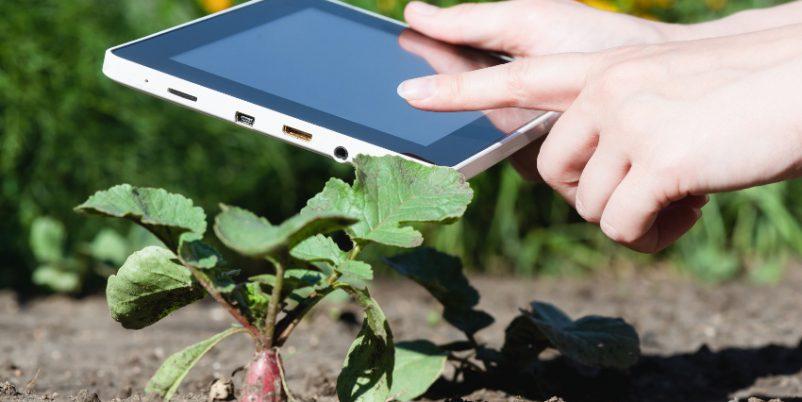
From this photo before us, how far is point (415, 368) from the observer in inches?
73.3

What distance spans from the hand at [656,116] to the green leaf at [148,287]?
0.65 meters

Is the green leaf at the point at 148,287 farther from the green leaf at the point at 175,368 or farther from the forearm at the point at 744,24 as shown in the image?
the forearm at the point at 744,24

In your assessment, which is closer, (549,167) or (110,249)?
(549,167)

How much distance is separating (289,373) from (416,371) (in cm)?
46

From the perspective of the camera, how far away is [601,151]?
175 cm

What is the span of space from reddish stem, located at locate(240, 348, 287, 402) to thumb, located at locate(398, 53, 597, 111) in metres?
0.67

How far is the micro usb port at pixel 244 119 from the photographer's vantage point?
6.21ft

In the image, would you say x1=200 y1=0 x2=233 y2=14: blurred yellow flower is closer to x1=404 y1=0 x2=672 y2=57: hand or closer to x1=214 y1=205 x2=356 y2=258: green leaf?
x1=404 y1=0 x2=672 y2=57: hand

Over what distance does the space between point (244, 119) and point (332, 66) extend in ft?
1.17

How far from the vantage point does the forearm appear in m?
2.41

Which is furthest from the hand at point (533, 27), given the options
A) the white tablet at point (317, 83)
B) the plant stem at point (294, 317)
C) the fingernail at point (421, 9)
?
the plant stem at point (294, 317)

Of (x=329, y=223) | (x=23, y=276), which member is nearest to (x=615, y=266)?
(x=23, y=276)

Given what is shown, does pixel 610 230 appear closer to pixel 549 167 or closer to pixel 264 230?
pixel 549 167

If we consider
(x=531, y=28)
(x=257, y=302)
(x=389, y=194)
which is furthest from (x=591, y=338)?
(x=531, y=28)
